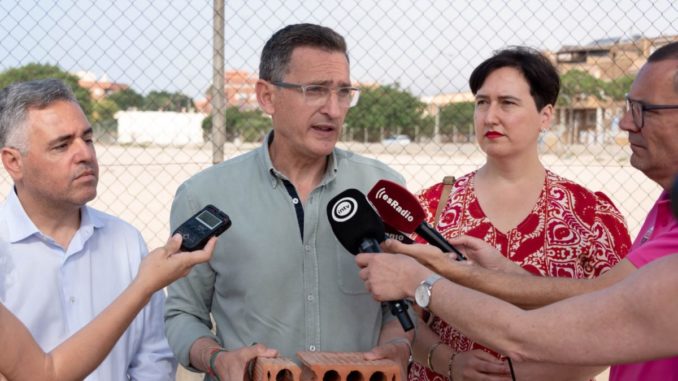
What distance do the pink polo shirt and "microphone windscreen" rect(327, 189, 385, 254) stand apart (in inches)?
28.6

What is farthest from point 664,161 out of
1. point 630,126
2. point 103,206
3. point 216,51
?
point 103,206

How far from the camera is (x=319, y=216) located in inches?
116

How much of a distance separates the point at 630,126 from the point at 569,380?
961mm

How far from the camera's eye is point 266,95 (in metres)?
3.10

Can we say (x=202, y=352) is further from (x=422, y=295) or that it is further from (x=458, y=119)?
(x=458, y=119)

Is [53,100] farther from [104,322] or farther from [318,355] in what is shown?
[318,355]

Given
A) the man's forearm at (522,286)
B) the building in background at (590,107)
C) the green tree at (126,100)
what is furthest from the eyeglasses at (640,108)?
the green tree at (126,100)

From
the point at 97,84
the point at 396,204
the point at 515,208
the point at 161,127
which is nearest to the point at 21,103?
the point at 396,204

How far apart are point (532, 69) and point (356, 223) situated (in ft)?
4.14

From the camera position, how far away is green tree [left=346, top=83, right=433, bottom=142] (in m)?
12.3

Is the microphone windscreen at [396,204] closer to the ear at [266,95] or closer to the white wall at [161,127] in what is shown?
the ear at [266,95]

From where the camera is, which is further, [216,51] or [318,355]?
[216,51]

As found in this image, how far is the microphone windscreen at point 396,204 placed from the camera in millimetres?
2629

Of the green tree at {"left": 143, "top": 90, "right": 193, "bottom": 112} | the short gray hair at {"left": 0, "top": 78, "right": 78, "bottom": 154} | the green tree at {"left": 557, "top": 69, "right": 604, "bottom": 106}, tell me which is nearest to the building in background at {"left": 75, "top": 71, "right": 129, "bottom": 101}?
the green tree at {"left": 143, "top": 90, "right": 193, "bottom": 112}
